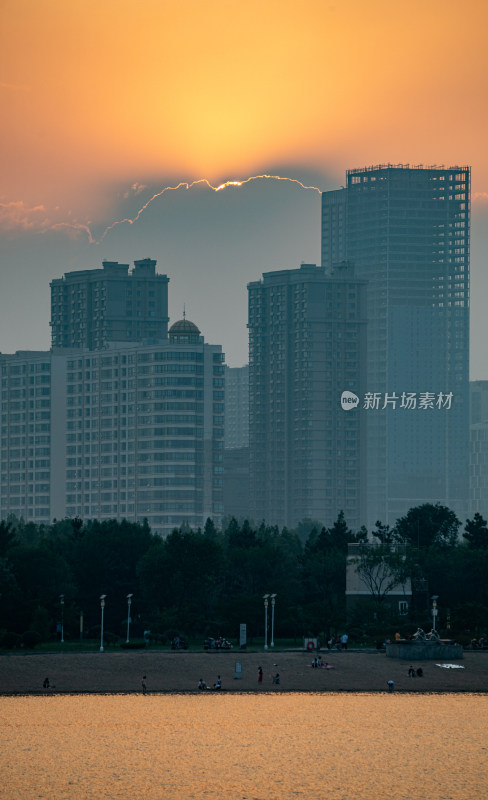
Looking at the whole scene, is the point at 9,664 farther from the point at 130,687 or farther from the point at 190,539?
the point at 190,539

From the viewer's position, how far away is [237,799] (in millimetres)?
80250

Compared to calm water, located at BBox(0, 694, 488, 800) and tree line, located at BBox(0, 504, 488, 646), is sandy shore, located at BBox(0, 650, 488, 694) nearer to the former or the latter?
calm water, located at BBox(0, 694, 488, 800)

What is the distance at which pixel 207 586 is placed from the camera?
162000 millimetres

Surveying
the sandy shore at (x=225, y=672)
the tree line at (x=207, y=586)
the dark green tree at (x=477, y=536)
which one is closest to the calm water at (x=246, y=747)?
the sandy shore at (x=225, y=672)

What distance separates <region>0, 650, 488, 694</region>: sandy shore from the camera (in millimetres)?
117750

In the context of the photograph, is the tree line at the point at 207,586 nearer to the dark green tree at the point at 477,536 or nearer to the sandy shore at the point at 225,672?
the dark green tree at the point at 477,536

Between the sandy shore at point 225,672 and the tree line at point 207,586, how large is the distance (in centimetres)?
1302

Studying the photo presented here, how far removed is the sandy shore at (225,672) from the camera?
4636 inches

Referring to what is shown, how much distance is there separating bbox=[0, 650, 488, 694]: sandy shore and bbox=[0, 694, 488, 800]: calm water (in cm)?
348

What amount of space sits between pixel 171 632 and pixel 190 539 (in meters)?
18.5

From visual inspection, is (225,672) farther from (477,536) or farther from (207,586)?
(477,536)

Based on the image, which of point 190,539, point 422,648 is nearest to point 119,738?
point 422,648

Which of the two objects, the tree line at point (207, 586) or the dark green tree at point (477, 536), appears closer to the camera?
the tree line at point (207, 586)

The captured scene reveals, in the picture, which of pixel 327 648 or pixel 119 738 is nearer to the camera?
pixel 119 738
